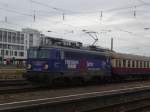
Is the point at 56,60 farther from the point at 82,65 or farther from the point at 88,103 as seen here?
the point at 88,103

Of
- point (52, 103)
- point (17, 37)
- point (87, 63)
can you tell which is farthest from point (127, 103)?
point (17, 37)

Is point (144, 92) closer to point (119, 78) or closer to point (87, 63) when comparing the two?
point (87, 63)

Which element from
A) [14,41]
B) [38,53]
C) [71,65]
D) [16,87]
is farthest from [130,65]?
[14,41]

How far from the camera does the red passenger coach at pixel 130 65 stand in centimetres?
3153

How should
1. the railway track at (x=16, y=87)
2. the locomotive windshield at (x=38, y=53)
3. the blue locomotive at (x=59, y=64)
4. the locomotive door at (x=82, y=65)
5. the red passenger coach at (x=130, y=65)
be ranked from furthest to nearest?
the red passenger coach at (x=130, y=65) → the locomotive door at (x=82, y=65) → the locomotive windshield at (x=38, y=53) → the blue locomotive at (x=59, y=64) → the railway track at (x=16, y=87)

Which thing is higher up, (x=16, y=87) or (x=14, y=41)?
(x=14, y=41)

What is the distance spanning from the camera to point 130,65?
113 feet

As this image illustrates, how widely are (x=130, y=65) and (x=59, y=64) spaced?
1304cm

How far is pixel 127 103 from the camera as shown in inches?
539

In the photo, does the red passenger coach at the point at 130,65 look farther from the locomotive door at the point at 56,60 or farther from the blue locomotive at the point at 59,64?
the locomotive door at the point at 56,60

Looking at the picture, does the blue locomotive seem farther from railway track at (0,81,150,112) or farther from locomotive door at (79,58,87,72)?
railway track at (0,81,150,112)

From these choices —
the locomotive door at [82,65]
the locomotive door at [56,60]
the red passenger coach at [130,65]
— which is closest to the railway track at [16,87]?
the locomotive door at [56,60]

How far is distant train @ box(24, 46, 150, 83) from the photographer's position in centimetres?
2284

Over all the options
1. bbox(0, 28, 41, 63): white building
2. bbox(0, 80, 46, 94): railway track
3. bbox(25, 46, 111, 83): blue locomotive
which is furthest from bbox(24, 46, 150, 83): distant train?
bbox(0, 28, 41, 63): white building
